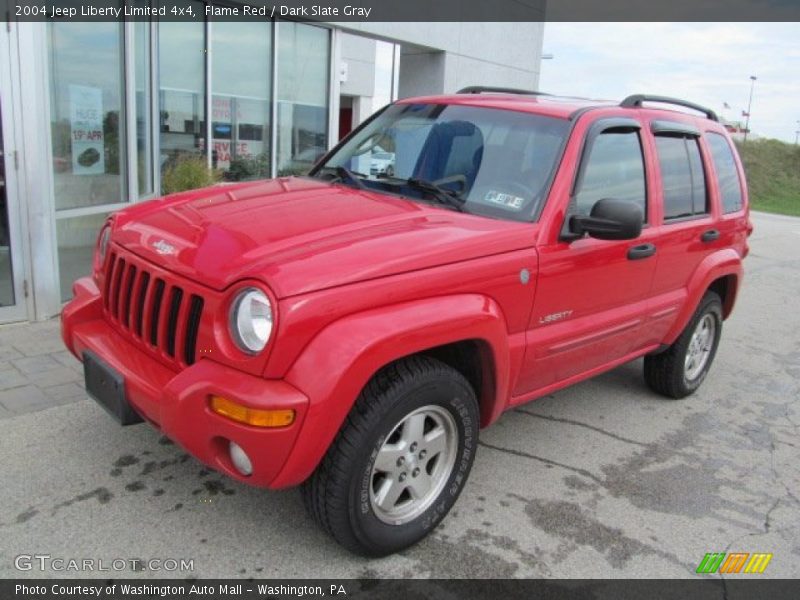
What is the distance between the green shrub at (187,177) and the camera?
7.62 m

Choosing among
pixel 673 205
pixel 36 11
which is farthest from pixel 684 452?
pixel 36 11

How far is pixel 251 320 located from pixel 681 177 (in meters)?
3.05

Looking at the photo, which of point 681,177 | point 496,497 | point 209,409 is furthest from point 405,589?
point 681,177

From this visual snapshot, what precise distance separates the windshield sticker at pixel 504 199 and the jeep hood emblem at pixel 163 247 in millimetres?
1480

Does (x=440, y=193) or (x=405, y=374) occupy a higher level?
(x=440, y=193)

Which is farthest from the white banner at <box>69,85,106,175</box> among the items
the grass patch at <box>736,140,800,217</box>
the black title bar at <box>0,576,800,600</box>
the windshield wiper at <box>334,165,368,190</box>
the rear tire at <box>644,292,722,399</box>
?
the grass patch at <box>736,140,800,217</box>

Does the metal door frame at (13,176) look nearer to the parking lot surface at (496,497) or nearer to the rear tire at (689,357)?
the parking lot surface at (496,497)

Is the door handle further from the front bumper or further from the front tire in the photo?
the front bumper

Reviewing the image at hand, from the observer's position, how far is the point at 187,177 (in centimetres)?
762

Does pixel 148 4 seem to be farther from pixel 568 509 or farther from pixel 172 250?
pixel 568 509

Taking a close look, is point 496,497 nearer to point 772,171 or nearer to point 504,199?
point 504,199

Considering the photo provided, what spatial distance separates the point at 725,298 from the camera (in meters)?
5.27

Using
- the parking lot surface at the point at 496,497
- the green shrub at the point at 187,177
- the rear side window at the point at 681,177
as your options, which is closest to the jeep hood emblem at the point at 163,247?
the parking lot surface at the point at 496,497

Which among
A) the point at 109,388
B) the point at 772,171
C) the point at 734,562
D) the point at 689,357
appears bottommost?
the point at 772,171
